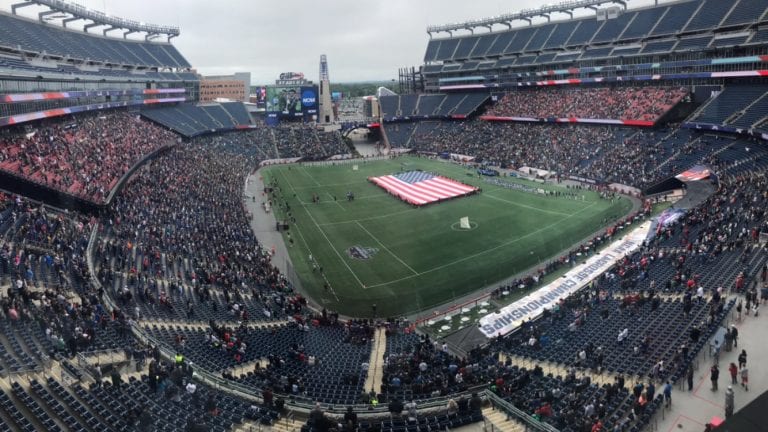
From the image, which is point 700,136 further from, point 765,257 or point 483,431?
point 483,431

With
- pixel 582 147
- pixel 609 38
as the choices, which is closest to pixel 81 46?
pixel 582 147

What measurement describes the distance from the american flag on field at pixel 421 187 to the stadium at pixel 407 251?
0.42m

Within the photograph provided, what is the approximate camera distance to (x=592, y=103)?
6988cm

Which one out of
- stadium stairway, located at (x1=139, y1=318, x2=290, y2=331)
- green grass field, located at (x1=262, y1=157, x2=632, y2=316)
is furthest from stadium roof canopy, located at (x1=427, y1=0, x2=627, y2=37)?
stadium stairway, located at (x1=139, y1=318, x2=290, y2=331)

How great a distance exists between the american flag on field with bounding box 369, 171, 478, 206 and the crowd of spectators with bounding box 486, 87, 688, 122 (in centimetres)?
2339

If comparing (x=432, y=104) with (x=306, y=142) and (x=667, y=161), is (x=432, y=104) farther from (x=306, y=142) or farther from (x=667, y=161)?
(x=667, y=161)

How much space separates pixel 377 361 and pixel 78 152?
3349cm

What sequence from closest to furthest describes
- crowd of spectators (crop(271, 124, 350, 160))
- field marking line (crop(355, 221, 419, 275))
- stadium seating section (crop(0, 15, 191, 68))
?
1. field marking line (crop(355, 221, 419, 275))
2. stadium seating section (crop(0, 15, 191, 68))
3. crowd of spectators (crop(271, 124, 350, 160))

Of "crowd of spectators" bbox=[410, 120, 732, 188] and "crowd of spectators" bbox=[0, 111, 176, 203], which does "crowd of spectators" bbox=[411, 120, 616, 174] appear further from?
"crowd of spectators" bbox=[0, 111, 176, 203]

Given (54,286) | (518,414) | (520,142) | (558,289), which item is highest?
(520,142)

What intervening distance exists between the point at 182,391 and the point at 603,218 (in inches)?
1404

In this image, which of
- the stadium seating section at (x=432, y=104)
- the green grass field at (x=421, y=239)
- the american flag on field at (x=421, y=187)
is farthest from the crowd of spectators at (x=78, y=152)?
the stadium seating section at (x=432, y=104)

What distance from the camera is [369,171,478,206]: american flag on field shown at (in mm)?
51688

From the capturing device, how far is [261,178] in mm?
67562
